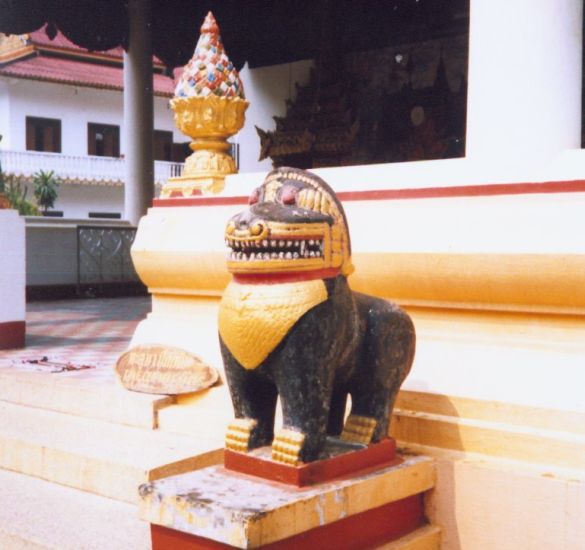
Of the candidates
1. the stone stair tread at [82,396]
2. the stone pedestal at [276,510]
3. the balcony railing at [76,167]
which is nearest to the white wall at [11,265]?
the stone stair tread at [82,396]

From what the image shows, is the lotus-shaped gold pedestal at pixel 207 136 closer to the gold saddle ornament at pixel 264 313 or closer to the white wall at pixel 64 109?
the gold saddle ornament at pixel 264 313

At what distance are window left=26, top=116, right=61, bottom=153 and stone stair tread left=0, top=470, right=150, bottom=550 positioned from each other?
2251 centimetres

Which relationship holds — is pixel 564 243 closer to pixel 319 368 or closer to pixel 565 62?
pixel 565 62

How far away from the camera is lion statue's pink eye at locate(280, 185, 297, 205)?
8.30 feet

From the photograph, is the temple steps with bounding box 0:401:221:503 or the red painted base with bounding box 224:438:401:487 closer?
the red painted base with bounding box 224:438:401:487

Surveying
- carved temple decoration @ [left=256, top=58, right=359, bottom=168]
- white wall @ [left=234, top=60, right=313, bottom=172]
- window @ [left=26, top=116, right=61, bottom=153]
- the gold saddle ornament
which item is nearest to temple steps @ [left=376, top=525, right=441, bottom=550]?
the gold saddle ornament

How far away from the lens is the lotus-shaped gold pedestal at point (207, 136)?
3.73 meters

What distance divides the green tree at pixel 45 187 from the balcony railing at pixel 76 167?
23cm

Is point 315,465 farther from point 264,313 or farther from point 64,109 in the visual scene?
point 64,109

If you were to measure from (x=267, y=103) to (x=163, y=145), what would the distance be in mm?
16816

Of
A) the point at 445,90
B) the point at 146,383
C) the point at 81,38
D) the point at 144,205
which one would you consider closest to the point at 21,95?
the point at 144,205

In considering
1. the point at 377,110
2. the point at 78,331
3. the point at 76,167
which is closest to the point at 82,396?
the point at 78,331

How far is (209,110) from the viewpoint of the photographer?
374 cm

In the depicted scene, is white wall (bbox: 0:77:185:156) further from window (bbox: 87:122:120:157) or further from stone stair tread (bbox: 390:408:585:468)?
stone stair tread (bbox: 390:408:585:468)
